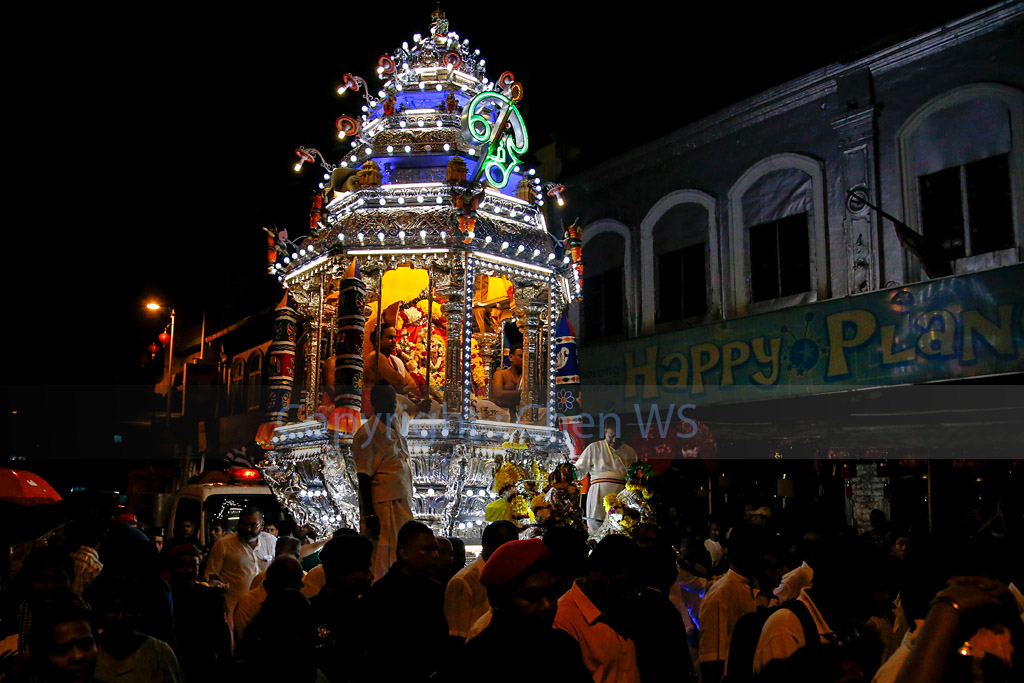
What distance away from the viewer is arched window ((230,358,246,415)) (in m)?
29.8

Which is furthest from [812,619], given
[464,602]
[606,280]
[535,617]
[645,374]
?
[606,280]

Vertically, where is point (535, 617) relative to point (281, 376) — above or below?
below

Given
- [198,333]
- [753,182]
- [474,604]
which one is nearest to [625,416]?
[753,182]

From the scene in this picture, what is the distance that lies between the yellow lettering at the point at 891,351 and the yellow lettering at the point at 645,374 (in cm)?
539

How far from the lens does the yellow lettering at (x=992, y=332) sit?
1227cm

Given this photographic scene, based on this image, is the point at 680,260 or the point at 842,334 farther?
the point at 680,260

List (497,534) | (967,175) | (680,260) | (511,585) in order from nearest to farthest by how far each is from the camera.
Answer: (511,585) < (497,534) < (967,175) < (680,260)

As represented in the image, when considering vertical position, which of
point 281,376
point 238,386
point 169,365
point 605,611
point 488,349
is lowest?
point 605,611

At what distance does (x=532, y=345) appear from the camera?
570 inches

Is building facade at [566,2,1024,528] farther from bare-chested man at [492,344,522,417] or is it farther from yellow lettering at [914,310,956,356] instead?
bare-chested man at [492,344,522,417]

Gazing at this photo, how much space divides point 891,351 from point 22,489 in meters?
13.1

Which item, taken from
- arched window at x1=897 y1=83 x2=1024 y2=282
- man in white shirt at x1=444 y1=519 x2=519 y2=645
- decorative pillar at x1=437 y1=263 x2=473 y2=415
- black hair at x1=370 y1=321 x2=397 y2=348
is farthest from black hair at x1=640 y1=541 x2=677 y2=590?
arched window at x1=897 y1=83 x2=1024 y2=282

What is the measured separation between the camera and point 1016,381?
12.6 metres

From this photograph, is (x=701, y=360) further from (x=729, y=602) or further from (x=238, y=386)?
(x=238, y=386)
